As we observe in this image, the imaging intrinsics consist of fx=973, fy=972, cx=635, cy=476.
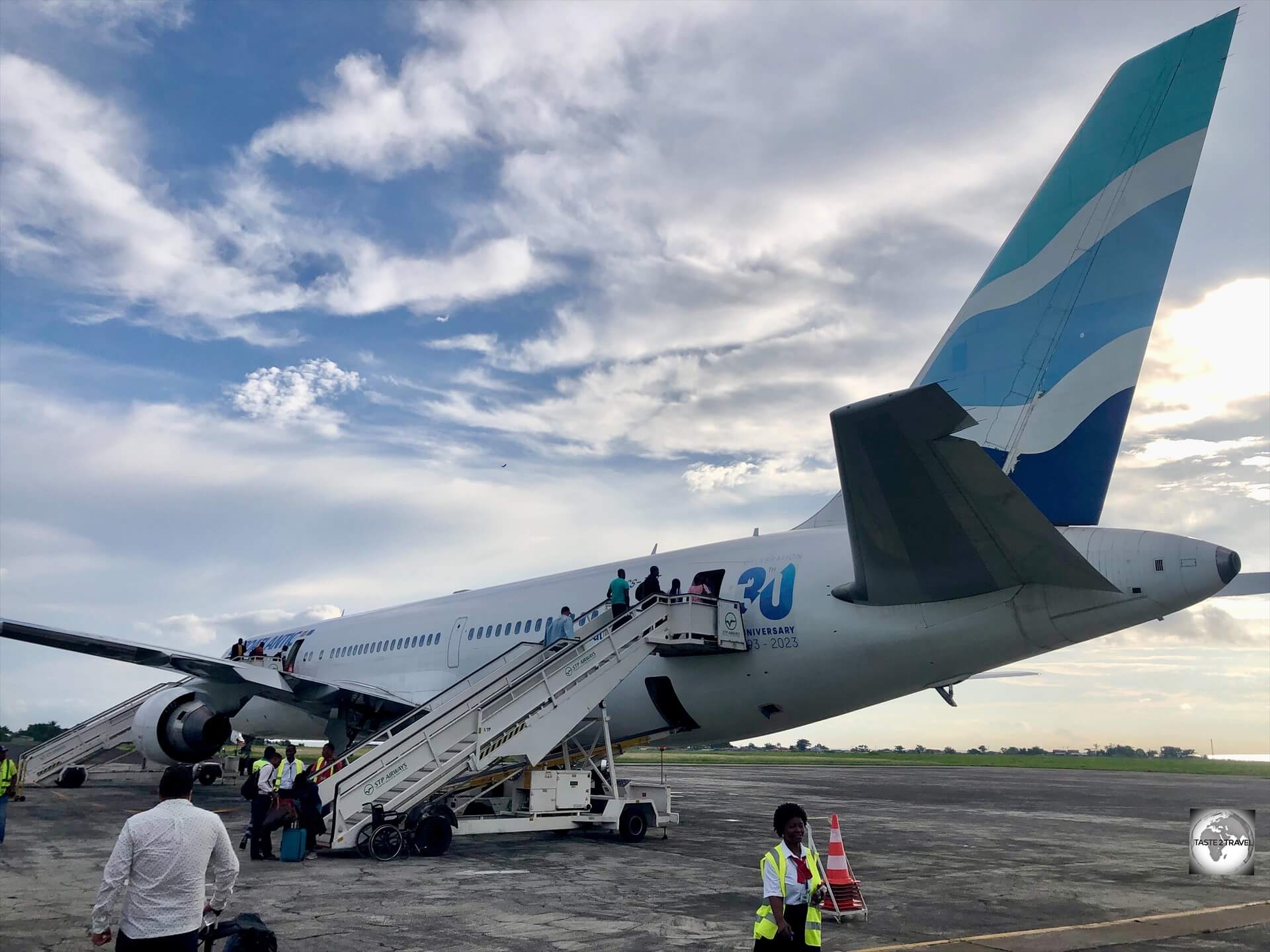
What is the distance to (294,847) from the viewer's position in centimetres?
1186

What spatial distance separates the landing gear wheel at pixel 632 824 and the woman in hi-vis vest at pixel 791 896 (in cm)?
926

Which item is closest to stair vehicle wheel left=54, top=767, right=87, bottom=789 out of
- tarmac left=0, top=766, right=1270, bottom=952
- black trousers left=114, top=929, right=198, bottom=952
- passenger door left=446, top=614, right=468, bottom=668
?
tarmac left=0, top=766, right=1270, bottom=952

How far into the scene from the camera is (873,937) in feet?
24.8

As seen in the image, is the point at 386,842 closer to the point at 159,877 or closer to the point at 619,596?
the point at 619,596

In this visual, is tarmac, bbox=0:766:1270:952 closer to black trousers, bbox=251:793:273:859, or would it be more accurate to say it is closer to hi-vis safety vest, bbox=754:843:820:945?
black trousers, bbox=251:793:273:859

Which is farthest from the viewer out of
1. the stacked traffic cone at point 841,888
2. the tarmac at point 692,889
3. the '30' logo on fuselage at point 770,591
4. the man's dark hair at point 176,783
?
the '30' logo on fuselage at point 770,591

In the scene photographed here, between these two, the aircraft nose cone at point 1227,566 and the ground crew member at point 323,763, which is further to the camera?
the ground crew member at point 323,763

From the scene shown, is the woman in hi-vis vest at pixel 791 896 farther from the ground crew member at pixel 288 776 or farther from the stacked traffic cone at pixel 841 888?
the ground crew member at pixel 288 776

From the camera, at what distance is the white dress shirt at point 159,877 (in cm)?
430

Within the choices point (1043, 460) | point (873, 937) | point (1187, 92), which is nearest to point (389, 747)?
point (873, 937)

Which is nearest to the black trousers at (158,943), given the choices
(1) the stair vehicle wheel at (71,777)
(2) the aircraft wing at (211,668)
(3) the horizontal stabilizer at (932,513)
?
(3) the horizontal stabilizer at (932,513)

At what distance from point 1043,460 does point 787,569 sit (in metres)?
3.84

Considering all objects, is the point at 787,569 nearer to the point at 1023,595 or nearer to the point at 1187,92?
the point at 1023,595

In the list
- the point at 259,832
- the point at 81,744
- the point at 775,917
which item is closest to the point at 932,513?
the point at 775,917
